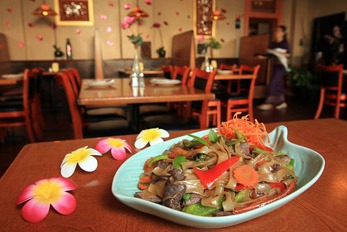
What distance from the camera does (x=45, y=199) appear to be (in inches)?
19.1

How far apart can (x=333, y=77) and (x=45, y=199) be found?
4527mm

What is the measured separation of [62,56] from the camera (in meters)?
6.20

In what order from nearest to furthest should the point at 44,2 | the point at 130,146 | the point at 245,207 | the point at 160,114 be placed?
the point at 245,207, the point at 130,146, the point at 160,114, the point at 44,2

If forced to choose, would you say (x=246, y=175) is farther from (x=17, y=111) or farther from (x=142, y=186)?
(x=17, y=111)

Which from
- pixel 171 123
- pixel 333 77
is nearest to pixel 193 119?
pixel 171 123

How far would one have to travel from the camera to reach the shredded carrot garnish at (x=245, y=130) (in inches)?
25.5

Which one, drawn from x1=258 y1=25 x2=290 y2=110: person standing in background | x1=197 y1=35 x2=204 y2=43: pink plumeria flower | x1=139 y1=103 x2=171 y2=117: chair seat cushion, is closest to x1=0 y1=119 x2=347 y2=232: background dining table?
x1=139 y1=103 x2=171 y2=117: chair seat cushion

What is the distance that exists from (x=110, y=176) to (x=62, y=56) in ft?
20.5

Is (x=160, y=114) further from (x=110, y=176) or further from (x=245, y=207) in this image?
(x=245, y=207)

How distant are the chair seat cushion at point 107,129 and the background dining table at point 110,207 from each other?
1.29 m

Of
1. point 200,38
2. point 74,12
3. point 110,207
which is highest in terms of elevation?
point 74,12

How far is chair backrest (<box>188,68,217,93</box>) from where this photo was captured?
2.21 metres

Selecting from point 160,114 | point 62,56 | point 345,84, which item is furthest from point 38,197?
point 62,56

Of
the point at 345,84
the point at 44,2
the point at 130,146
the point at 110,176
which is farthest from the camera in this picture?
the point at 44,2
